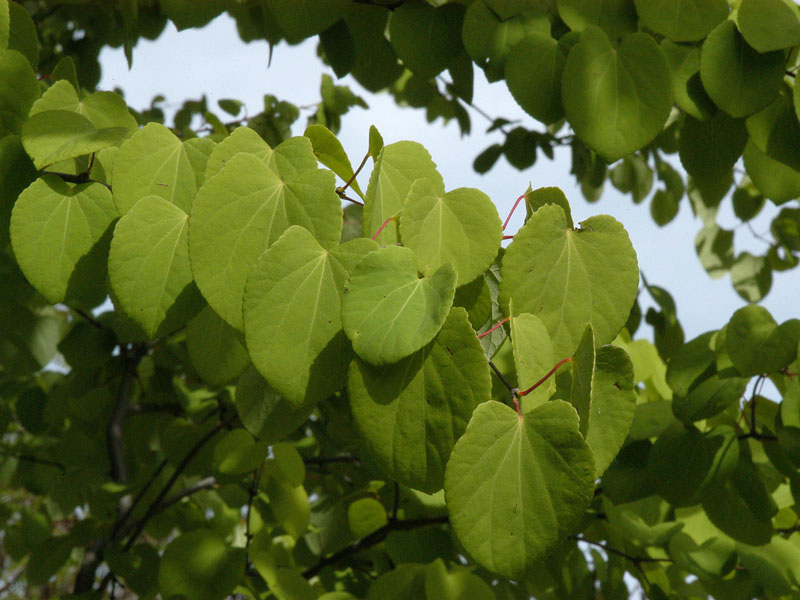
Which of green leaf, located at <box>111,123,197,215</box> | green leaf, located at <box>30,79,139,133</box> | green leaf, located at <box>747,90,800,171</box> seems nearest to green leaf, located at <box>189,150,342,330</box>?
green leaf, located at <box>111,123,197,215</box>

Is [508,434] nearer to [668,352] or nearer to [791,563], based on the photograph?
[791,563]

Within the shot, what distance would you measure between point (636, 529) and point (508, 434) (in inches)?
26.2

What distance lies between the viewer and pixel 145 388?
6.07 feet

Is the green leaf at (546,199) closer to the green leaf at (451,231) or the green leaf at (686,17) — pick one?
the green leaf at (451,231)

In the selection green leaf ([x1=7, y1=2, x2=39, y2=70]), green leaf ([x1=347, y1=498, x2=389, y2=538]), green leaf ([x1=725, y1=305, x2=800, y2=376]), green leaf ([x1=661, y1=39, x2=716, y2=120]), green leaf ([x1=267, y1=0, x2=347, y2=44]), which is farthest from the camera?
green leaf ([x1=347, y1=498, x2=389, y2=538])

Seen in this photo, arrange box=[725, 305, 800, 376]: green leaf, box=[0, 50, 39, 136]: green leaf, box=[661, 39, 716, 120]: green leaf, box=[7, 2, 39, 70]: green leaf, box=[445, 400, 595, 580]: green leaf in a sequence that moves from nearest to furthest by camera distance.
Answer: box=[445, 400, 595, 580]: green leaf, box=[0, 50, 39, 136]: green leaf, box=[7, 2, 39, 70]: green leaf, box=[725, 305, 800, 376]: green leaf, box=[661, 39, 716, 120]: green leaf

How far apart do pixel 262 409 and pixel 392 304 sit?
1.56ft

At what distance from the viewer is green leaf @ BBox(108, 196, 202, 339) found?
0.55 m

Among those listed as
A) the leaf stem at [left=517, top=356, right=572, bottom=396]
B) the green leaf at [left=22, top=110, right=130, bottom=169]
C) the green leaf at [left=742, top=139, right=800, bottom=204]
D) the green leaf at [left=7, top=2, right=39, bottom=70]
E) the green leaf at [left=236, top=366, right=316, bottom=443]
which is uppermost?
the green leaf at [left=7, top=2, right=39, bottom=70]

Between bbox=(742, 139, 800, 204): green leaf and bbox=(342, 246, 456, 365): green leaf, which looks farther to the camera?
bbox=(742, 139, 800, 204): green leaf

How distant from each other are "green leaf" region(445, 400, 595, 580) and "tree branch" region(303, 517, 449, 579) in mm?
689

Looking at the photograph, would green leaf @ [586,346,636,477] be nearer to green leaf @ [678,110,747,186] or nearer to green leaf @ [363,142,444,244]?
green leaf @ [363,142,444,244]

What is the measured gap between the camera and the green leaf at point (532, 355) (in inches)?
18.9

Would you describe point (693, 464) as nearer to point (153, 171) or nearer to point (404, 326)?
point (404, 326)
